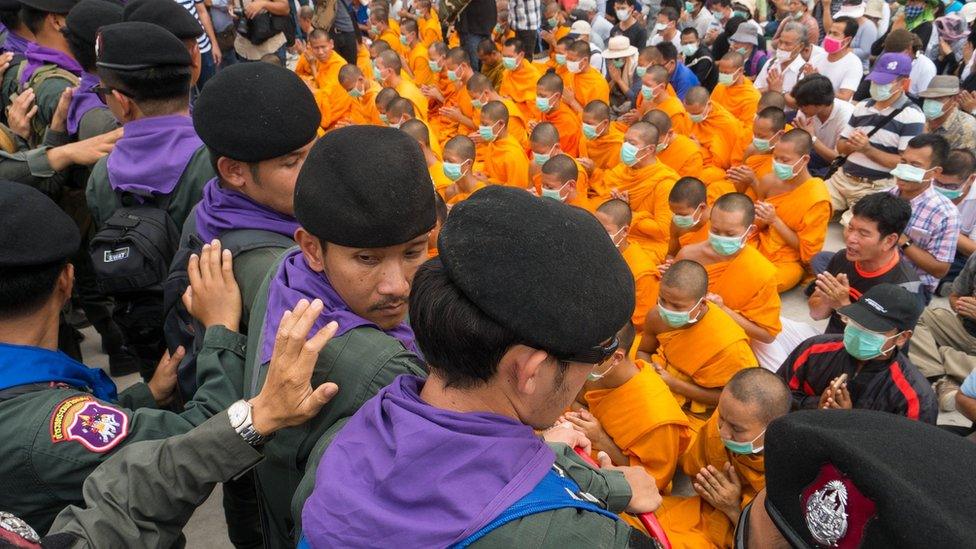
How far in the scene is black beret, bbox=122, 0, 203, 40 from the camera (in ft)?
11.0

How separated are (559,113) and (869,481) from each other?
7.27 meters

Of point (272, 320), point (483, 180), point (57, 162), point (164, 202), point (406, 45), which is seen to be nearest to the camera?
point (272, 320)

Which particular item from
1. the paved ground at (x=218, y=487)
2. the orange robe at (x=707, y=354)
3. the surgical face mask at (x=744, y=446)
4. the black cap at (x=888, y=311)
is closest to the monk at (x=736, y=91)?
the paved ground at (x=218, y=487)

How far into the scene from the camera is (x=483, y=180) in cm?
634

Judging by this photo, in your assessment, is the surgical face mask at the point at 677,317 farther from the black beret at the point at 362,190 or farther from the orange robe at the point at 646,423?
the black beret at the point at 362,190

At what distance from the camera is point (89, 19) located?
3260mm

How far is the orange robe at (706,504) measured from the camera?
309cm

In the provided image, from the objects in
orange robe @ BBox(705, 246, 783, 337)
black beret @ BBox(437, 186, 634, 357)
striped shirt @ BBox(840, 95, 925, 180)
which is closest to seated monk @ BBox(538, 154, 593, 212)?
orange robe @ BBox(705, 246, 783, 337)

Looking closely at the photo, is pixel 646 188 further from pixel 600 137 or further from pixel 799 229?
pixel 600 137

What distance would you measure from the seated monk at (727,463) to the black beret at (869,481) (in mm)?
1597

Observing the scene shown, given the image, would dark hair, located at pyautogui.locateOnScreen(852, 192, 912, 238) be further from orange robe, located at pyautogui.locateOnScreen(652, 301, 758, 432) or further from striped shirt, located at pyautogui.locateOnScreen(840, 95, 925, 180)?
striped shirt, located at pyautogui.locateOnScreen(840, 95, 925, 180)

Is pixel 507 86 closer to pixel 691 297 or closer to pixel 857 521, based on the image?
pixel 691 297

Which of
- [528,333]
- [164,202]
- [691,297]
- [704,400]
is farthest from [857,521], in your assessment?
[704,400]

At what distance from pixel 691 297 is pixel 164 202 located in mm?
2688
